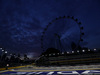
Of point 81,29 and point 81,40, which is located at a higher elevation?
point 81,29

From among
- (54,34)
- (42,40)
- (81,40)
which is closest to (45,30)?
(42,40)

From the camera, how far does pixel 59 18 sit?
34938 mm

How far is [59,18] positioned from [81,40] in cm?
1418

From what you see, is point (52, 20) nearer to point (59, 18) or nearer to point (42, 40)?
point (59, 18)

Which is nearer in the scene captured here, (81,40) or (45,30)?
(81,40)

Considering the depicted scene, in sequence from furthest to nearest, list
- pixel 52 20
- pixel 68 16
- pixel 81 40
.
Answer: pixel 52 20 → pixel 68 16 → pixel 81 40

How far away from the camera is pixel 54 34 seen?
32094mm

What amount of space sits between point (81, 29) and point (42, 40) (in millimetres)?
20788

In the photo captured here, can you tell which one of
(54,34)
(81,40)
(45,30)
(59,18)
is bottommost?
(81,40)

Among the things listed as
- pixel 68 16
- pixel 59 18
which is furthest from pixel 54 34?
pixel 68 16

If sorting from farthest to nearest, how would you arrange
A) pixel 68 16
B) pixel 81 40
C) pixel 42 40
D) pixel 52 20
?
1. pixel 42 40
2. pixel 52 20
3. pixel 68 16
4. pixel 81 40

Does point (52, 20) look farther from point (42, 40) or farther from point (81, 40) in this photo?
point (81, 40)

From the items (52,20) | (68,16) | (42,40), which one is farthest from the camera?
(42,40)

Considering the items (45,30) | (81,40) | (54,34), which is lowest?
(81,40)
